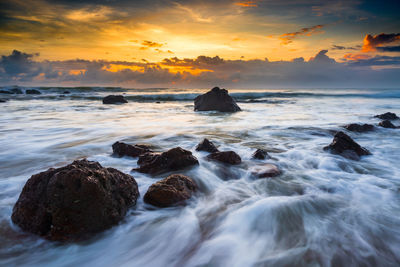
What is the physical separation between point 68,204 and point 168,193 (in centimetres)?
109

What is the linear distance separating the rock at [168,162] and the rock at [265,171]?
984mm

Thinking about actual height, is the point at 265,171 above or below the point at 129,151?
below

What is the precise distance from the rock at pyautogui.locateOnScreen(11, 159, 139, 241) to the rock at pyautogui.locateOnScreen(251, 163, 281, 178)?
229 centimetres

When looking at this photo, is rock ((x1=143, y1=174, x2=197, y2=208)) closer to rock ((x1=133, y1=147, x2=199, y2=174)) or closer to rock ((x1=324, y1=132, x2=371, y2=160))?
rock ((x1=133, y1=147, x2=199, y2=174))

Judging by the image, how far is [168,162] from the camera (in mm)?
3971

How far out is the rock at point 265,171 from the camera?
3.88 metres

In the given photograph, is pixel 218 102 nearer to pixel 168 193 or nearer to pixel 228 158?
pixel 228 158

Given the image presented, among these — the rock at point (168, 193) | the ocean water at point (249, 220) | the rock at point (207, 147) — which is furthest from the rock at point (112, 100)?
the rock at point (168, 193)

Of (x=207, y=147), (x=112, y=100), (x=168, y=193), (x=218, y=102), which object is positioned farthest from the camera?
(x=112, y=100)

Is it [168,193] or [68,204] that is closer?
[68,204]

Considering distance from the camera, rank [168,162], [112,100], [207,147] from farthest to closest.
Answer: [112,100] → [207,147] → [168,162]

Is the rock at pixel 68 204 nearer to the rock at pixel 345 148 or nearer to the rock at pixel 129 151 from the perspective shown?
the rock at pixel 129 151

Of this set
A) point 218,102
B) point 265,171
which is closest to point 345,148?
point 265,171

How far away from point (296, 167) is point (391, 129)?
227 inches
